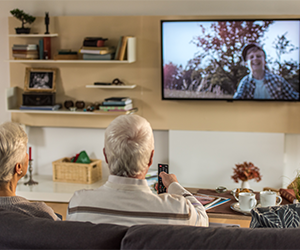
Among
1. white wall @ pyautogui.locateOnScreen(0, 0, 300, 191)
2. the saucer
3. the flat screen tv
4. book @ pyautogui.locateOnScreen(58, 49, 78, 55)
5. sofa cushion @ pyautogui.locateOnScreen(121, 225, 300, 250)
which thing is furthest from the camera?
book @ pyautogui.locateOnScreen(58, 49, 78, 55)

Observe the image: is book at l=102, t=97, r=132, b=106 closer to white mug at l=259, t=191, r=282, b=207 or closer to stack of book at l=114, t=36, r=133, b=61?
stack of book at l=114, t=36, r=133, b=61

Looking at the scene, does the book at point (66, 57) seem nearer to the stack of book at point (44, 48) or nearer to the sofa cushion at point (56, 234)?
the stack of book at point (44, 48)

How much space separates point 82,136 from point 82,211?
9.34 feet

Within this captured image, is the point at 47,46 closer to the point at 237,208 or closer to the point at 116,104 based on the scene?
the point at 116,104

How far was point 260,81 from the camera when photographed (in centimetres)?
363

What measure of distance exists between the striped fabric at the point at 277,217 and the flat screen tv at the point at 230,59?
2.36m

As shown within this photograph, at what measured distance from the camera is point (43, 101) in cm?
400

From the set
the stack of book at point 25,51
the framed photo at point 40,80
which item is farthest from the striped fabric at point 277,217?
the stack of book at point 25,51

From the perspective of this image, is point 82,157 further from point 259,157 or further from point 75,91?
point 259,157

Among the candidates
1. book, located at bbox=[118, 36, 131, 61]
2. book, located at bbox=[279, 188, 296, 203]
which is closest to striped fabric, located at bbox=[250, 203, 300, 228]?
book, located at bbox=[279, 188, 296, 203]

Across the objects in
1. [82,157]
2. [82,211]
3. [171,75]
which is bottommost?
[82,157]

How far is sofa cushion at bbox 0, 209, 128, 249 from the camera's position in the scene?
4.04ft

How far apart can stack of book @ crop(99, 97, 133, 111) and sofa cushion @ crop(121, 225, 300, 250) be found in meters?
2.58

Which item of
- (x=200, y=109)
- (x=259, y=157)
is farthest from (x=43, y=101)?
(x=259, y=157)
